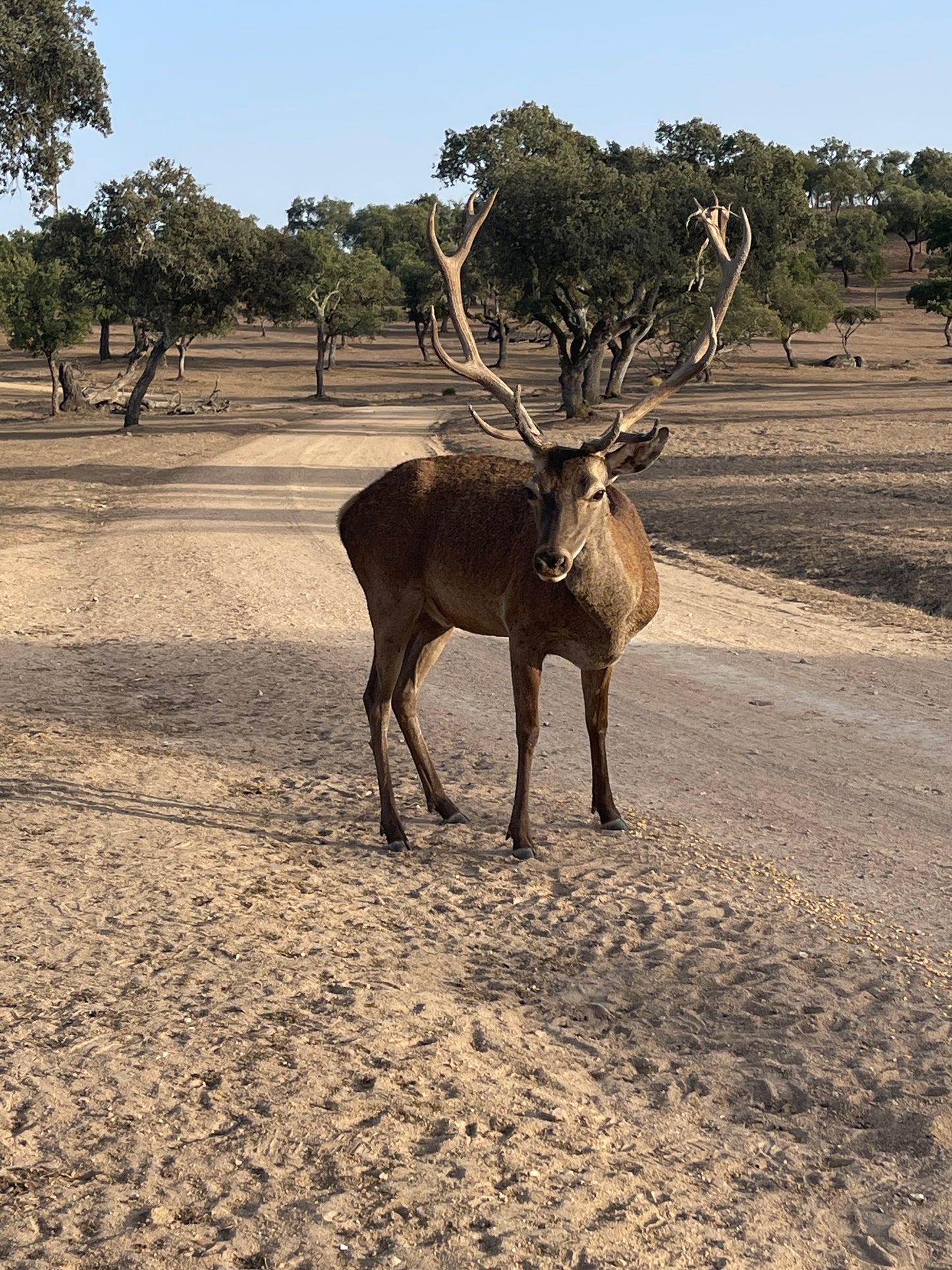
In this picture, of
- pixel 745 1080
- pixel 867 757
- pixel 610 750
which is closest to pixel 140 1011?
pixel 745 1080

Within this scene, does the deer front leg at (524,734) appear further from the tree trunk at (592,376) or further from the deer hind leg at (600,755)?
the tree trunk at (592,376)

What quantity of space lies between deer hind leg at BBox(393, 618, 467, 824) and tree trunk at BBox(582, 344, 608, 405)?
37291mm

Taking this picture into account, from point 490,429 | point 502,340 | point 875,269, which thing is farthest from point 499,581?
point 875,269

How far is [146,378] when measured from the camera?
1663 inches

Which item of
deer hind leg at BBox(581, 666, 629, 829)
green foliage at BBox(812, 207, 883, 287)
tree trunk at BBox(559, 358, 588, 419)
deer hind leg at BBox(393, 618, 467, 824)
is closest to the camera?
deer hind leg at BBox(581, 666, 629, 829)

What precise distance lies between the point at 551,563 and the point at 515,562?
29.6 inches

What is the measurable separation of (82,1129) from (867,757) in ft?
18.1

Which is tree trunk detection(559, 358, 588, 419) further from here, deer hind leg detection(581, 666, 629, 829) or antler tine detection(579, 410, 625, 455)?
antler tine detection(579, 410, 625, 455)

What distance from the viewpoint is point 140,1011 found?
4773 mm

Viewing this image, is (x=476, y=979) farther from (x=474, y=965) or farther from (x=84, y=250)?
(x=84, y=250)

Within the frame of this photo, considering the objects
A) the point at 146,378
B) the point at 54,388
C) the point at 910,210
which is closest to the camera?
the point at 146,378

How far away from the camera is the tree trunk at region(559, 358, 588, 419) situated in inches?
1665

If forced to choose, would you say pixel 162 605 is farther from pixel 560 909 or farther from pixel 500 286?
pixel 500 286

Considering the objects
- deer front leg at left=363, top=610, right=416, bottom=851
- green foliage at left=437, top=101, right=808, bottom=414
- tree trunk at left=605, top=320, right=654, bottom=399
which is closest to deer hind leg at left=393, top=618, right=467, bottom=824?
deer front leg at left=363, top=610, right=416, bottom=851
